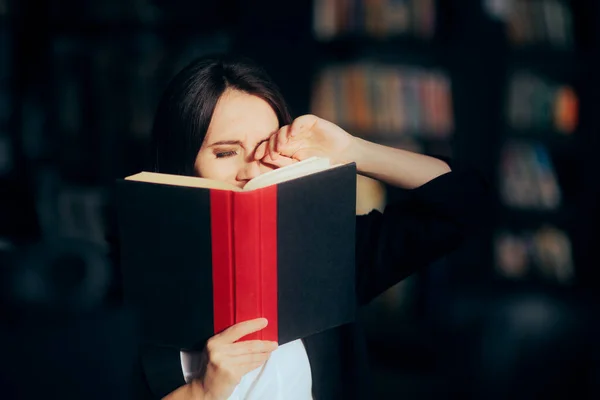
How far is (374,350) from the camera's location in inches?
103

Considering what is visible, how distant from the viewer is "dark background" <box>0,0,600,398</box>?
230 centimetres

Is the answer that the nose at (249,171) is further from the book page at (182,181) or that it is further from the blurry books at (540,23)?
the blurry books at (540,23)

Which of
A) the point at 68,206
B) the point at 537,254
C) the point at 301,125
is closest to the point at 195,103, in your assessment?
the point at 301,125

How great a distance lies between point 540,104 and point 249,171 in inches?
69.5

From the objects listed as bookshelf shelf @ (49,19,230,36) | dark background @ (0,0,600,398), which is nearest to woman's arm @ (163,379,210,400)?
dark background @ (0,0,600,398)

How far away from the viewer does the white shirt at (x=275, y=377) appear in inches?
38.1

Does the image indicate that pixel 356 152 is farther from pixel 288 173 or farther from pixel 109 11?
pixel 109 11

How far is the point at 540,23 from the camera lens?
2.31 metres

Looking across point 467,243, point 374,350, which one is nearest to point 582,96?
point 467,243

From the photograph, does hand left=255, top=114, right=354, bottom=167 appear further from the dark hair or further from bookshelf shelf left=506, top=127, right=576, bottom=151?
bookshelf shelf left=506, top=127, right=576, bottom=151

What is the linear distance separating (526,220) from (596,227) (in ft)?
0.88

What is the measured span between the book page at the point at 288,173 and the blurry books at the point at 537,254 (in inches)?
69.9

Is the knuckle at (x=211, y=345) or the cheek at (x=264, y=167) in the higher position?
the cheek at (x=264, y=167)

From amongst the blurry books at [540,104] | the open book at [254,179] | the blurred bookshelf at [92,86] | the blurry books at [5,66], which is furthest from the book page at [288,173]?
the blurry books at [5,66]
